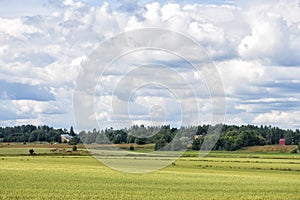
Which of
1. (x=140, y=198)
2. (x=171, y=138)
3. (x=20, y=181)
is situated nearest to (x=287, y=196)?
(x=140, y=198)

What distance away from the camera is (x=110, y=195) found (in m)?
41.1

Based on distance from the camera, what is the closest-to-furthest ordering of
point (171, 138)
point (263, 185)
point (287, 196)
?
point (287, 196) → point (263, 185) → point (171, 138)

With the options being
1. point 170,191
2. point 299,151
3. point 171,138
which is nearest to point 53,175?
point 170,191

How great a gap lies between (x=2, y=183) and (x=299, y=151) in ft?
439

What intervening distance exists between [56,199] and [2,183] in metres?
12.1

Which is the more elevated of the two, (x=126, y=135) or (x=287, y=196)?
(x=126, y=135)

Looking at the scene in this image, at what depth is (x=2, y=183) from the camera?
48.3 metres

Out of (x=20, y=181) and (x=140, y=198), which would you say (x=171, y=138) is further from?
(x=140, y=198)

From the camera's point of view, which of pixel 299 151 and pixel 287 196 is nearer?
pixel 287 196

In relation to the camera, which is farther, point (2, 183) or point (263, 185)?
point (263, 185)

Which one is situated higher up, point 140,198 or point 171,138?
point 171,138

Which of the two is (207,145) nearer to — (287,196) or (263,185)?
(263,185)

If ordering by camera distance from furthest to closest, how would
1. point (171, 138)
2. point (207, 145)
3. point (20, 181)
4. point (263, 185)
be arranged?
point (207, 145) → point (171, 138) → point (263, 185) → point (20, 181)

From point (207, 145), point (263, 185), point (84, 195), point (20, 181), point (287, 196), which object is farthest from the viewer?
point (207, 145)
